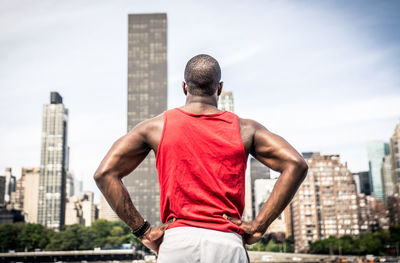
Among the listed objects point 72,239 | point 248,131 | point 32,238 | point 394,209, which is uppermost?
point 248,131

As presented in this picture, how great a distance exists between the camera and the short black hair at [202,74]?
11.0ft

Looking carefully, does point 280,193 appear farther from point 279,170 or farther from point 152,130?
point 152,130

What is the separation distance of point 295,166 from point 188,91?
0.93 meters

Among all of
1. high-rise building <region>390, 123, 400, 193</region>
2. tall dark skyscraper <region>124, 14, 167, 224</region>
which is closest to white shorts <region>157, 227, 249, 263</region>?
tall dark skyscraper <region>124, 14, 167, 224</region>

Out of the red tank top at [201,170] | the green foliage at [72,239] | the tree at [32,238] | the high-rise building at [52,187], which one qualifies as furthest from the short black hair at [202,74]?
the high-rise building at [52,187]

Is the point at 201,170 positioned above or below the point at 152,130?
below

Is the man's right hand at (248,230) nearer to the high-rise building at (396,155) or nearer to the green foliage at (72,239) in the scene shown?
the green foliage at (72,239)

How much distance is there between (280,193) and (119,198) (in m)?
1.07

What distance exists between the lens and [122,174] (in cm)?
320

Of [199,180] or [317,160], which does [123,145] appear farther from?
[317,160]

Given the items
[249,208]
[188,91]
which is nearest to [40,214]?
[249,208]

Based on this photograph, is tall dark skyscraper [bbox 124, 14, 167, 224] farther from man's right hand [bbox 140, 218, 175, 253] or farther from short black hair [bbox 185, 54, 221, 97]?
man's right hand [bbox 140, 218, 175, 253]

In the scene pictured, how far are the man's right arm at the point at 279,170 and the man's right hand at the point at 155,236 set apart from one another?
529 millimetres

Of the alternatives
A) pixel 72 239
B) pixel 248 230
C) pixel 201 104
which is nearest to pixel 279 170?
pixel 248 230
